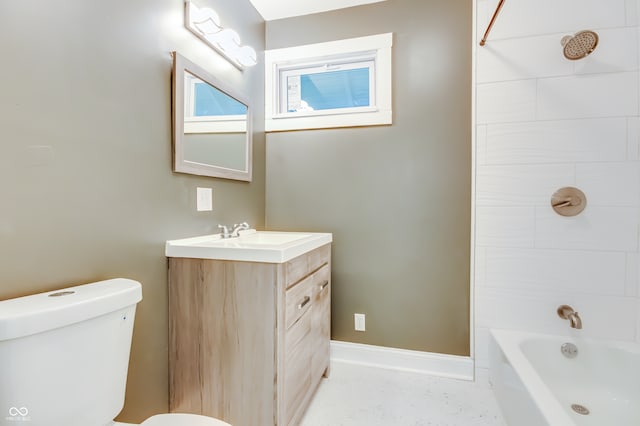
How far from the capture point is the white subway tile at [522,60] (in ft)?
5.57

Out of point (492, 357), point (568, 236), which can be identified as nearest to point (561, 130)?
point (568, 236)

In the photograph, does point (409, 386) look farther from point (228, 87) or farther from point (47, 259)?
point (228, 87)

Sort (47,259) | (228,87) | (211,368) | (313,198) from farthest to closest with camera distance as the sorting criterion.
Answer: (313,198) < (228,87) < (211,368) < (47,259)

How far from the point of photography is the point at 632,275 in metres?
1.61

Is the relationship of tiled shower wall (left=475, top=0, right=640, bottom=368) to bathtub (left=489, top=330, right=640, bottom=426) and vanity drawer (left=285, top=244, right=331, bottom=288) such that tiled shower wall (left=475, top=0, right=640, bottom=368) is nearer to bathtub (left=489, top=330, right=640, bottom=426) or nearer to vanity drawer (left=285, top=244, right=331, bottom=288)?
bathtub (left=489, top=330, right=640, bottom=426)

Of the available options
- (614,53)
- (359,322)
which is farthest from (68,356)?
(614,53)

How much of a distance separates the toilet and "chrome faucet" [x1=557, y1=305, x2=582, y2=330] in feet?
6.03

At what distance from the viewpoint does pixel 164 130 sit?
1316mm

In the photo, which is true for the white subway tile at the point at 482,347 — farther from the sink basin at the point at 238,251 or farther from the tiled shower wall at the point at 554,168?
the sink basin at the point at 238,251

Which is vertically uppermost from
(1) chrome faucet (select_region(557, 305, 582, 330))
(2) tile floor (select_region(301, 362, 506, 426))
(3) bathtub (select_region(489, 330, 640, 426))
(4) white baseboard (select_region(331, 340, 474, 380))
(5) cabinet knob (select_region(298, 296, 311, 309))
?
(5) cabinet knob (select_region(298, 296, 311, 309))

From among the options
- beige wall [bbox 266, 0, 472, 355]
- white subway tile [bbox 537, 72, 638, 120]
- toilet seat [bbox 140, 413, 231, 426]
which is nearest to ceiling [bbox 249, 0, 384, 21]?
beige wall [bbox 266, 0, 472, 355]

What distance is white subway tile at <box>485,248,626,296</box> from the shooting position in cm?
164

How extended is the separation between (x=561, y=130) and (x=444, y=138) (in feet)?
2.03

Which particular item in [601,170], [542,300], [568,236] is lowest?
[542,300]
